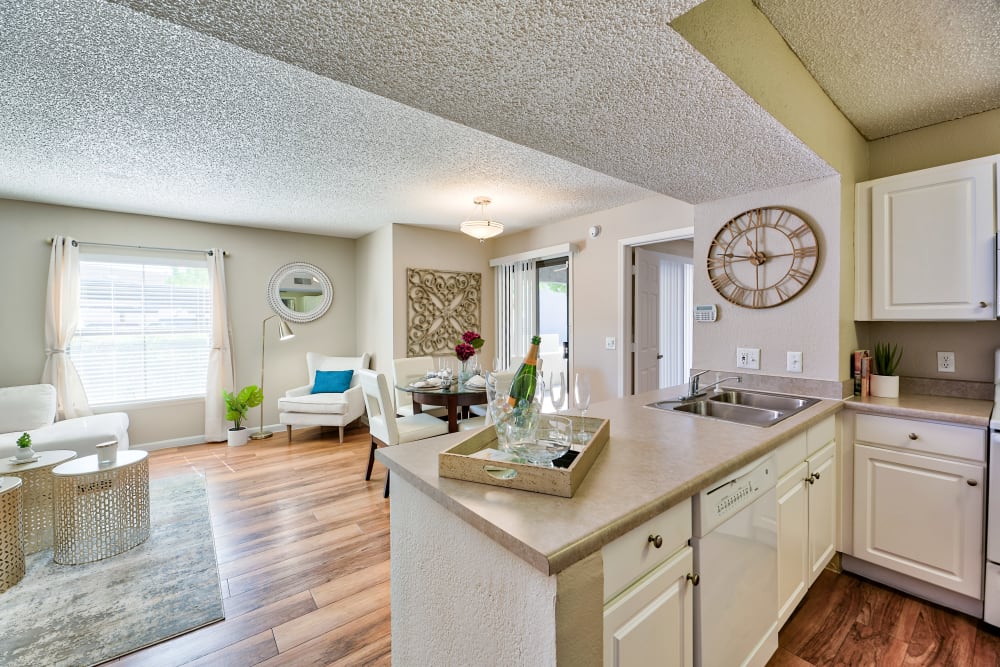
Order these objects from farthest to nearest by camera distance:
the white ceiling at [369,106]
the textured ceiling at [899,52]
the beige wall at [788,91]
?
the textured ceiling at [899,52] → the beige wall at [788,91] → the white ceiling at [369,106]

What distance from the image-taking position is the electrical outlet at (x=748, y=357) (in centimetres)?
239

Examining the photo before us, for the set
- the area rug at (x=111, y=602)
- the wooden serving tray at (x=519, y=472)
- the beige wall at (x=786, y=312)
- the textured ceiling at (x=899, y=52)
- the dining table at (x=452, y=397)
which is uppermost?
the textured ceiling at (x=899, y=52)

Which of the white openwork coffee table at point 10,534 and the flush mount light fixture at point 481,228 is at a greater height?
the flush mount light fixture at point 481,228

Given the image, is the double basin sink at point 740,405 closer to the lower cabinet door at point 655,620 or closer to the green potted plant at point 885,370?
the green potted plant at point 885,370

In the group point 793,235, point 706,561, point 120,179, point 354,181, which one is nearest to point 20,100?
point 120,179

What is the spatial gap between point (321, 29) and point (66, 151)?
284 cm

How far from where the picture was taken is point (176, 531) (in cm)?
260

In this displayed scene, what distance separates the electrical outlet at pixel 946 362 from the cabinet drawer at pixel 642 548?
7.19 feet

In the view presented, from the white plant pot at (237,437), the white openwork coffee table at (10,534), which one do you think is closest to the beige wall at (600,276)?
the white plant pot at (237,437)

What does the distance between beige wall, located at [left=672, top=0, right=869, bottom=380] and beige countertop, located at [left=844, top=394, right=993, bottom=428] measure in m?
0.20

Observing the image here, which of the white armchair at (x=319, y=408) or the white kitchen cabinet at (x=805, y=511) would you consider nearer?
the white kitchen cabinet at (x=805, y=511)

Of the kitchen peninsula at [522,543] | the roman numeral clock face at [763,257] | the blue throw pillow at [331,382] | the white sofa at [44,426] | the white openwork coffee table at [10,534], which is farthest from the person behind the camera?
the blue throw pillow at [331,382]

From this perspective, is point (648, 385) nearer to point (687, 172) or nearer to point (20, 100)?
point (687, 172)

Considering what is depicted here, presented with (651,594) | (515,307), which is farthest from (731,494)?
(515,307)
